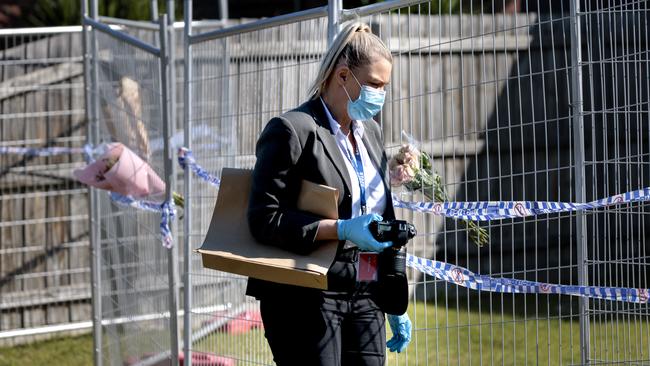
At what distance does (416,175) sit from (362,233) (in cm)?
108

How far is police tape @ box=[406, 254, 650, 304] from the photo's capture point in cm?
456

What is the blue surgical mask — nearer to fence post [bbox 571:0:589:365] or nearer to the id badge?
the id badge

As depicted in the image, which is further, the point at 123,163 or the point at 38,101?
the point at 38,101

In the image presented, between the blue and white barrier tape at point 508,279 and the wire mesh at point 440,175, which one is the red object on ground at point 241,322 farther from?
the blue and white barrier tape at point 508,279

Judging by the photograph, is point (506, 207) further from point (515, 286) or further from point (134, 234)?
point (134, 234)

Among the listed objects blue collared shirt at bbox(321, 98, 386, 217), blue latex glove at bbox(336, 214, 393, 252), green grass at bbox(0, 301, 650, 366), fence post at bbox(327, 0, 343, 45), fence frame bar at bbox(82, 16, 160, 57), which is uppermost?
fence frame bar at bbox(82, 16, 160, 57)

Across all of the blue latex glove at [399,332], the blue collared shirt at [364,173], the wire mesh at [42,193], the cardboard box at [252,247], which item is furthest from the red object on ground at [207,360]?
the wire mesh at [42,193]

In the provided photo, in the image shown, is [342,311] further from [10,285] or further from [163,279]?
[10,285]

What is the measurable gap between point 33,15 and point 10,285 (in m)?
6.66

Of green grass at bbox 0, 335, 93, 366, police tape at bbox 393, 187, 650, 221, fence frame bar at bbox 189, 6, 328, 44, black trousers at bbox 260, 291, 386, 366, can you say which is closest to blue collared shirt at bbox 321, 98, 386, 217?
black trousers at bbox 260, 291, 386, 366

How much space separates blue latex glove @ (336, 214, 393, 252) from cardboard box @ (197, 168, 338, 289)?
8cm

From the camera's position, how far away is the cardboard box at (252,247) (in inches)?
159

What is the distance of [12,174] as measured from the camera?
9.73m

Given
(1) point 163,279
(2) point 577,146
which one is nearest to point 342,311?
(2) point 577,146
